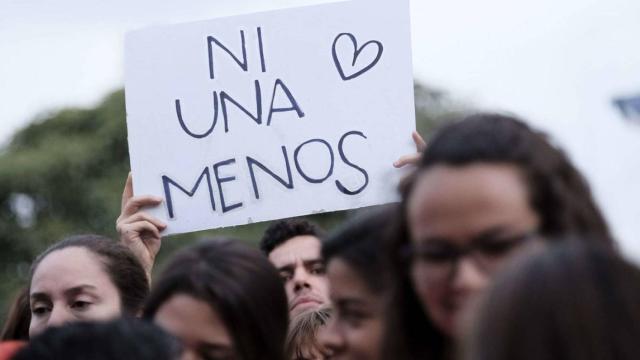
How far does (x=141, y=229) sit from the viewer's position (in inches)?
191

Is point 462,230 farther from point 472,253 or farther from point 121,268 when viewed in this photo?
point 121,268

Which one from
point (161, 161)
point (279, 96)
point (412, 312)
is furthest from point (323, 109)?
point (412, 312)

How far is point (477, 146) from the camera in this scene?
2.73 metres

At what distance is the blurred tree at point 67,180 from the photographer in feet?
65.1

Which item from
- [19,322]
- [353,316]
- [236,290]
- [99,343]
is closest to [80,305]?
[19,322]

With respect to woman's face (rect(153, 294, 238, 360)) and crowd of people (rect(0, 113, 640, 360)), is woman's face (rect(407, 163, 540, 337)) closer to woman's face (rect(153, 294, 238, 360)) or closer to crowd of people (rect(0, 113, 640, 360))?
crowd of people (rect(0, 113, 640, 360))

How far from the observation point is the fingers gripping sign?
4.83 meters

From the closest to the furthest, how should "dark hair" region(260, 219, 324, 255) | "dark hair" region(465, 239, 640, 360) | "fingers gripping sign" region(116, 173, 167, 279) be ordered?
"dark hair" region(465, 239, 640, 360), "fingers gripping sign" region(116, 173, 167, 279), "dark hair" region(260, 219, 324, 255)

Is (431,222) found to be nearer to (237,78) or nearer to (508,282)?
(508,282)

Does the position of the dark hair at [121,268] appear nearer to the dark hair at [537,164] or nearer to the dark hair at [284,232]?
the dark hair at [284,232]

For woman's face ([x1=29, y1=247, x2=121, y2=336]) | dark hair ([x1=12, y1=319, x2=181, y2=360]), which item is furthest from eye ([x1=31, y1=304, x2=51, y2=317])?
dark hair ([x1=12, y1=319, x2=181, y2=360])

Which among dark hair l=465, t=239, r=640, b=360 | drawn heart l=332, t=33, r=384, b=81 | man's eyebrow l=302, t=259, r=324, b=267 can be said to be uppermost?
drawn heart l=332, t=33, r=384, b=81

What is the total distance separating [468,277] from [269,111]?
257 centimetres

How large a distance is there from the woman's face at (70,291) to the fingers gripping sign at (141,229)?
0.36 meters
